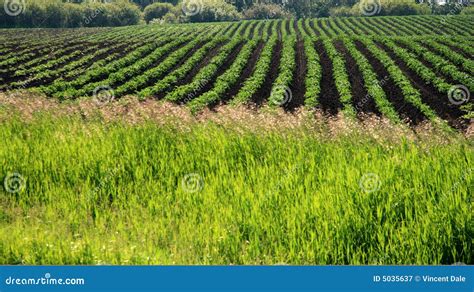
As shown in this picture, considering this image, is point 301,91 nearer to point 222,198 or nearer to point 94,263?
point 222,198

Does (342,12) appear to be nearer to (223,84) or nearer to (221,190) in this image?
(223,84)

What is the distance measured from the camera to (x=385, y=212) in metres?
4.88

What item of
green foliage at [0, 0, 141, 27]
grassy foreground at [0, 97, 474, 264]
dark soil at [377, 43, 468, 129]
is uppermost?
green foliage at [0, 0, 141, 27]

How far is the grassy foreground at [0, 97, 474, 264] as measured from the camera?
448 centimetres

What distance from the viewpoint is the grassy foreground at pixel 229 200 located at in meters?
4.48

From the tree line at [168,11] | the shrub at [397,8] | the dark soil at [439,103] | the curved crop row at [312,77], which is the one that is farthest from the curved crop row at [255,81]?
the shrub at [397,8]

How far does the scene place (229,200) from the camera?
5598 mm

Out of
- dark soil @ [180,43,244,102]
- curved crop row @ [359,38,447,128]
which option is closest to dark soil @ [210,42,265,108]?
dark soil @ [180,43,244,102]

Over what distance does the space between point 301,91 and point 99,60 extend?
53.2 feet

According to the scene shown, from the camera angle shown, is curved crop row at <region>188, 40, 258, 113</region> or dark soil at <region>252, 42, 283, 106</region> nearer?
curved crop row at <region>188, 40, 258, 113</region>

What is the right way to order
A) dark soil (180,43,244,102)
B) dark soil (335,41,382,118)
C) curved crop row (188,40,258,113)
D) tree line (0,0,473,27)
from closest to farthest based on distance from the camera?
dark soil (335,41,382,118) < curved crop row (188,40,258,113) < dark soil (180,43,244,102) < tree line (0,0,473,27)

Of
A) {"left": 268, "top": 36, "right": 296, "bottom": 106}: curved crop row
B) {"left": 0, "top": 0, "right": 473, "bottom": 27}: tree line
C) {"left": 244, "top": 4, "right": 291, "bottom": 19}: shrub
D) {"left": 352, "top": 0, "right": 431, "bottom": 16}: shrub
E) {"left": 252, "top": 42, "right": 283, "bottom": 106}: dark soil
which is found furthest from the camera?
{"left": 244, "top": 4, "right": 291, "bottom": 19}: shrub

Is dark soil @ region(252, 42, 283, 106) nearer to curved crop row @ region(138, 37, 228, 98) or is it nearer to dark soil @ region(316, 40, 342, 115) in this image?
dark soil @ region(316, 40, 342, 115)

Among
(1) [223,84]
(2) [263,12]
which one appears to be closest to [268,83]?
(1) [223,84]
